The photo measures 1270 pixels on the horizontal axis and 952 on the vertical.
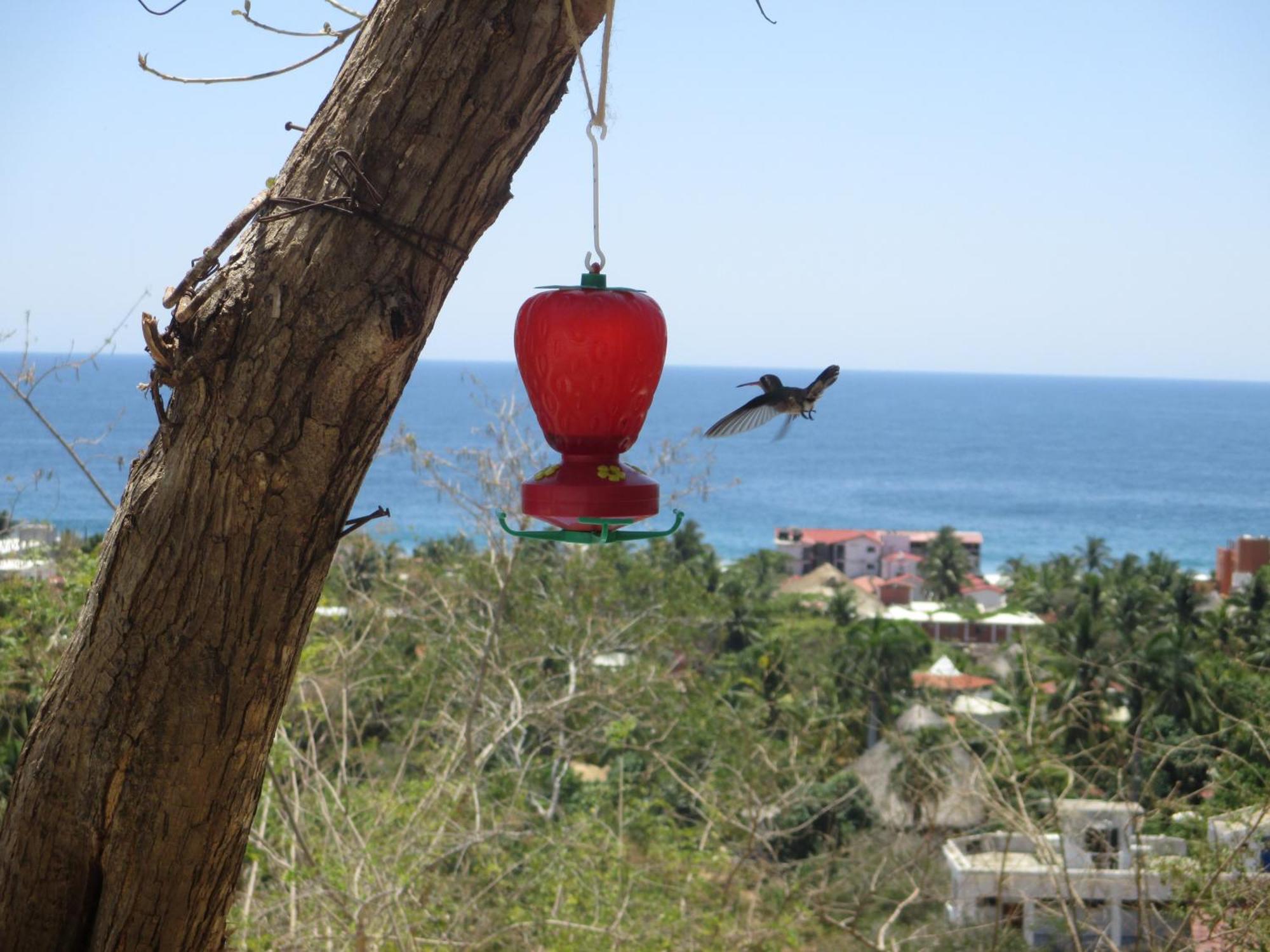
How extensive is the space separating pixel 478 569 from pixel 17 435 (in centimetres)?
3708

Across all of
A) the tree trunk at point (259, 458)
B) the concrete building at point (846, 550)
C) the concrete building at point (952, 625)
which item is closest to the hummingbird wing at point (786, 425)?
the tree trunk at point (259, 458)

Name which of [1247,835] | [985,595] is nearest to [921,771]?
[1247,835]

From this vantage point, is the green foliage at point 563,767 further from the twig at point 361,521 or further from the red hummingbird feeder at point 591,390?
the twig at point 361,521

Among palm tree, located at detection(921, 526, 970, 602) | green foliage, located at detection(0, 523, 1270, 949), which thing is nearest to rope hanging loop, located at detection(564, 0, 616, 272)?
green foliage, located at detection(0, 523, 1270, 949)

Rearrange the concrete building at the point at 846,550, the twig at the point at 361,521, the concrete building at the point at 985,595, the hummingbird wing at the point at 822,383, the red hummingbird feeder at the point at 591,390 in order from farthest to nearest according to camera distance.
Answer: the concrete building at the point at 846,550 < the concrete building at the point at 985,595 < the hummingbird wing at the point at 822,383 < the red hummingbird feeder at the point at 591,390 < the twig at the point at 361,521

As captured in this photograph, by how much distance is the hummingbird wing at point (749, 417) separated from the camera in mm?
2062

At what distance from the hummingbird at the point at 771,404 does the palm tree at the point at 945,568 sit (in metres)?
45.4

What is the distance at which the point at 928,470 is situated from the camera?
94250mm

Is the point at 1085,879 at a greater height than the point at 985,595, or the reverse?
the point at 1085,879

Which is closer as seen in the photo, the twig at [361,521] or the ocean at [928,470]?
the twig at [361,521]

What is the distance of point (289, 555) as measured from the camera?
1.51 m

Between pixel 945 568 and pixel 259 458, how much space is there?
153 feet

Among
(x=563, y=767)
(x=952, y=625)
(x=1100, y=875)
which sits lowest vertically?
(x=952, y=625)

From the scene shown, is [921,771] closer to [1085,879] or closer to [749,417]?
[1085,879]
